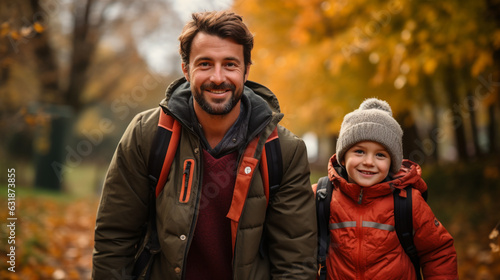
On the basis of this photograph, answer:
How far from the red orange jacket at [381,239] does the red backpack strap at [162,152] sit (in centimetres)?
110

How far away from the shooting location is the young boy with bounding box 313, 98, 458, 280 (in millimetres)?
2729

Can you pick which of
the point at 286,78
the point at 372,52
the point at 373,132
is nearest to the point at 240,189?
the point at 373,132

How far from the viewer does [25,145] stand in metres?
13.3

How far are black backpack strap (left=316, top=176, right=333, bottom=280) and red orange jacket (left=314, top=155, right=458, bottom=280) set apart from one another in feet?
0.14

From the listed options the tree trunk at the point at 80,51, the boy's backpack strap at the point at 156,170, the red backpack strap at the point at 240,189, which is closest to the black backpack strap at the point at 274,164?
the red backpack strap at the point at 240,189

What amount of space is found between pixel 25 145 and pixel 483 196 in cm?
1252

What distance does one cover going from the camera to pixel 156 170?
2674 millimetres

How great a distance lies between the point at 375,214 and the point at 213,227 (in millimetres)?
1030

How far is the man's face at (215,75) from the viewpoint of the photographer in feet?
9.09

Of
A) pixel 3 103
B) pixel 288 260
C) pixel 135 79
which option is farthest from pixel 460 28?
pixel 135 79

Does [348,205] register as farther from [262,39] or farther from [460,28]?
[262,39]

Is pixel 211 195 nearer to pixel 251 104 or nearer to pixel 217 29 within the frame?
pixel 251 104

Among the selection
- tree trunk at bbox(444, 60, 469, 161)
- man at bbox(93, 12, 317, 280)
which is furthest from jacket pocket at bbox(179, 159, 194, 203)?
tree trunk at bbox(444, 60, 469, 161)

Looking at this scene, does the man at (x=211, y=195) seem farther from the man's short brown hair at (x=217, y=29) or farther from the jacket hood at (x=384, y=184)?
the jacket hood at (x=384, y=184)
